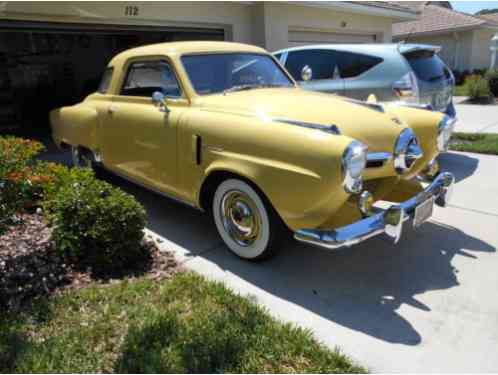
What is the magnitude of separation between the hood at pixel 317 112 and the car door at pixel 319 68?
106 inches

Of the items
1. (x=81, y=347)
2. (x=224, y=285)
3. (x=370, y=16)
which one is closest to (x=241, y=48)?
(x=224, y=285)

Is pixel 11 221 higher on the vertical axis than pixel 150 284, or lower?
higher

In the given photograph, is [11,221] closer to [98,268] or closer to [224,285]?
[98,268]

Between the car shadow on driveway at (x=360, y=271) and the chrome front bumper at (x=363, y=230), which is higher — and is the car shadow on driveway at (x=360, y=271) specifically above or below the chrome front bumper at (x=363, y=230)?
below

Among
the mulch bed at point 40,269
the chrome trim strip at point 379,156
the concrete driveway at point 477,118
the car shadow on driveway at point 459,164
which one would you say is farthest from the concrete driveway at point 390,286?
the concrete driveway at point 477,118

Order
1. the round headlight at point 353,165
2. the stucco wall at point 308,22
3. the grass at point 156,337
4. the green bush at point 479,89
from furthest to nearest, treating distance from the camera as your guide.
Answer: the green bush at point 479,89 < the stucco wall at point 308,22 < the round headlight at point 353,165 < the grass at point 156,337

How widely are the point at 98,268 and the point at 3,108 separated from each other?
1137 centimetres

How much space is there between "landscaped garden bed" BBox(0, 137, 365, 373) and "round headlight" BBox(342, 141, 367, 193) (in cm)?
102

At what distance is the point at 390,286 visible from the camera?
329cm

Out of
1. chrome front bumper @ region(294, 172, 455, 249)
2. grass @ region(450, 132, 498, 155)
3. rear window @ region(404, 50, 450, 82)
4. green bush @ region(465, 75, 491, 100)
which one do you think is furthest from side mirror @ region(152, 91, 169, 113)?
green bush @ region(465, 75, 491, 100)

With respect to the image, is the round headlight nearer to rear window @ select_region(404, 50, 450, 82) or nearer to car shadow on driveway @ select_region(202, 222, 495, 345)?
car shadow on driveway @ select_region(202, 222, 495, 345)

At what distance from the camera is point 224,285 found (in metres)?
3.27

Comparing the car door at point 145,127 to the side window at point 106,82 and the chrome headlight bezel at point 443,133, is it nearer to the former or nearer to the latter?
the side window at point 106,82

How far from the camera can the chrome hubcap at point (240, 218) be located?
3.46 m
